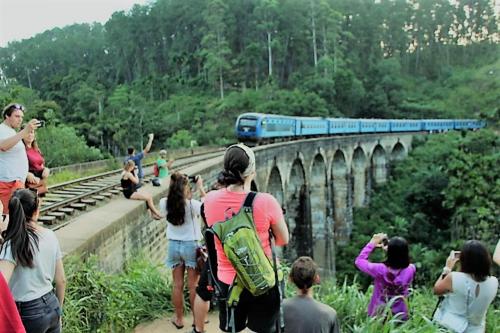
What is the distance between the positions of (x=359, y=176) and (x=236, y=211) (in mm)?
29292

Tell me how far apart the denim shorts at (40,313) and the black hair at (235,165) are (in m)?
1.09

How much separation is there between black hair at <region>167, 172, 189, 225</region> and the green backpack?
1.39m

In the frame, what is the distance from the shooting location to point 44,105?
25.6 meters

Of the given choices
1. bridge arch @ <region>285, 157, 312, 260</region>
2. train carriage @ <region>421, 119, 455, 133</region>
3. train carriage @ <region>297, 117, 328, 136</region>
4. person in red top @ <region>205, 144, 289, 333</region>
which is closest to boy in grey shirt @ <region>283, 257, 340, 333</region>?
person in red top @ <region>205, 144, 289, 333</region>

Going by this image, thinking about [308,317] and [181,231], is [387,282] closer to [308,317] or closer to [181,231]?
[308,317]

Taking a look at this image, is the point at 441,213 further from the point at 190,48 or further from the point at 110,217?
the point at 190,48

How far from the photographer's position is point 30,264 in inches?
99.9

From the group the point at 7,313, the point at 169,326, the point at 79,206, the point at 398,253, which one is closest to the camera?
the point at 7,313

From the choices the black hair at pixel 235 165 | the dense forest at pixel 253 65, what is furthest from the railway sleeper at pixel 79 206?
the dense forest at pixel 253 65

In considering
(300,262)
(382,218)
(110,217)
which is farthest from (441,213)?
(300,262)

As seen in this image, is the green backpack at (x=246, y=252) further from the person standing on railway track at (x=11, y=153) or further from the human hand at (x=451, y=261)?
the person standing on railway track at (x=11, y=153)

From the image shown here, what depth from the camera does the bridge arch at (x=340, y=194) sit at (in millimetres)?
28078

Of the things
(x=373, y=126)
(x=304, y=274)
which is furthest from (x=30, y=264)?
(x=373, y=126)

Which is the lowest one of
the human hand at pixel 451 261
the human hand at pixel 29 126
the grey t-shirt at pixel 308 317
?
the grey t-shirt at pixel 308 317
